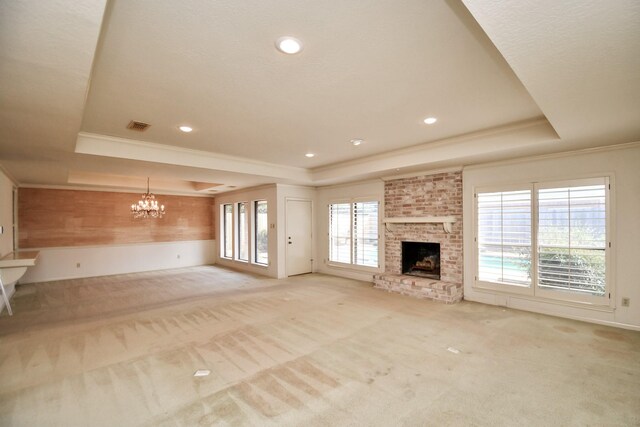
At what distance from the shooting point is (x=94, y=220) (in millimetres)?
7918

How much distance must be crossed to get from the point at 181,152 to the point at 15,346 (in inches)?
127

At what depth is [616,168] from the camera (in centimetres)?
390

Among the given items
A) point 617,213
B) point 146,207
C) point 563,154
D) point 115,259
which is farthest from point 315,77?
point 115,259

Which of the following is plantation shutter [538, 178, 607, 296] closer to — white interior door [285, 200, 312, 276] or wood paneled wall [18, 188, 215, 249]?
white interior door [285, 200, 312, 276]

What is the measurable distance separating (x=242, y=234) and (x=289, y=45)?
24.4 ft

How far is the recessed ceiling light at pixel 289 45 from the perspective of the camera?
2052 millimetres

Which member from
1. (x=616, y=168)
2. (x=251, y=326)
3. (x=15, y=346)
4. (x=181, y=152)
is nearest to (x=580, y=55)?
(x=616, y=168)

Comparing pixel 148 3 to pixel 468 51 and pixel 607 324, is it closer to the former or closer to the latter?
pixel 468 51

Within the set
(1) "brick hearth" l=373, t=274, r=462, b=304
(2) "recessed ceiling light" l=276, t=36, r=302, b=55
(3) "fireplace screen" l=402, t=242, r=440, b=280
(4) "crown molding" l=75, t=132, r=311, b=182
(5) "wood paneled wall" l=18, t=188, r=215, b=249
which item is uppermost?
(2) "recessed ceiling light" l=276, t=36, r=302, b=55

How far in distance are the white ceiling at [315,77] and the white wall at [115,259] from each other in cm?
375

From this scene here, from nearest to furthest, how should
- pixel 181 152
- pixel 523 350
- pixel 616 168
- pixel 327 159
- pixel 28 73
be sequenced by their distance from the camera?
pixel 28 73
pixel 523 350
pixel 616 168
pixel 181 152
pixel 327 159

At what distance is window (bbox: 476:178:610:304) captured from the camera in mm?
4020

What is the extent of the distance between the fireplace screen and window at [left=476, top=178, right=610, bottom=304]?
2.97ft

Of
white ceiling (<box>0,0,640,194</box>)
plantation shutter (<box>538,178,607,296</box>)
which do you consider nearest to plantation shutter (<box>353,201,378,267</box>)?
white ceiling (<box>0,0,640,194</box>)
